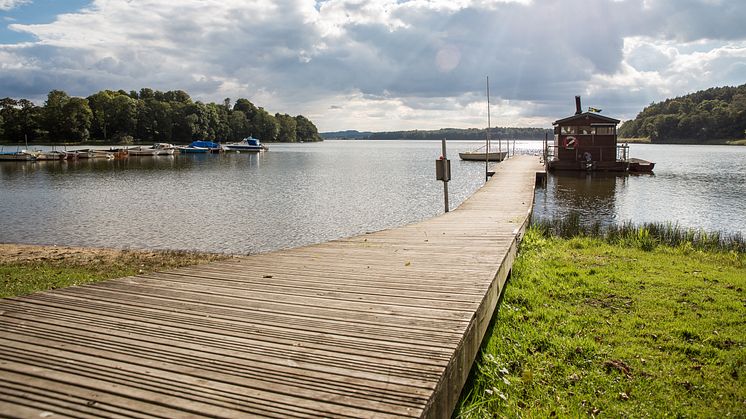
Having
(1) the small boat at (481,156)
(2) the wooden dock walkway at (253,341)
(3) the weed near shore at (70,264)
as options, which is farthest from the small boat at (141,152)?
(2) the wooden dock walkway at (253,341)

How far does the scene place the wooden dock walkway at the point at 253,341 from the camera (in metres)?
2.74

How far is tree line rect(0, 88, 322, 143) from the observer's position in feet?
335

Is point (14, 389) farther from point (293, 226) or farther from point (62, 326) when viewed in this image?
point (293, 226)

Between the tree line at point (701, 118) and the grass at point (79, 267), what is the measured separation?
134 m

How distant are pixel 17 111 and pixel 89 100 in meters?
14.9

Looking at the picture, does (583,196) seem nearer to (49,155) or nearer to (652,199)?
(652,199)

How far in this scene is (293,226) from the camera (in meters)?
19.8

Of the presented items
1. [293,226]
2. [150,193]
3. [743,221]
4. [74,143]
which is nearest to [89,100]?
[74,143]

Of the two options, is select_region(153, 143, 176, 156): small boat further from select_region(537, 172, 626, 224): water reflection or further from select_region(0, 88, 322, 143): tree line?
select_region(537, 172, 626, 224): water reflection

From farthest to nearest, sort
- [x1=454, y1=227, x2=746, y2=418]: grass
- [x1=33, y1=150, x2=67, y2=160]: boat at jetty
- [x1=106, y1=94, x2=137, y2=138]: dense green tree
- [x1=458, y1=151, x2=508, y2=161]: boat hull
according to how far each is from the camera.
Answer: [x1=106, y1=94, x2=137, y2=138]: dense green tree → [x1=33, y1=150, x2=67, y2=160]: boat at jetty → [x1=458, y1=151, x2=508, y2=161]: boat hull → [x1=454, y1=227, x2=746, y2=418]: grass

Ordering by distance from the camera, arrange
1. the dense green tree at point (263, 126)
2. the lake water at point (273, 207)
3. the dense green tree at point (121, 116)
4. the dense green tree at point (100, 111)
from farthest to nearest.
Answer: the dense green tree at point (263, 126), the dense green tree at point (121, 116), the dense green tree at point (100, 111), the lake water at point (273, 207)

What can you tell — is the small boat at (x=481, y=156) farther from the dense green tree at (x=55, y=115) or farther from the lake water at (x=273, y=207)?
the dense green tree at (x=55, y=115)

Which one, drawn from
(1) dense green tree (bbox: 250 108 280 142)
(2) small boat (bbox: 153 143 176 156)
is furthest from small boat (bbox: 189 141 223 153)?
(1) dense green tree (bbox: 250 108 280 142)

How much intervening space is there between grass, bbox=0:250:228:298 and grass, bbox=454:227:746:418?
Answer: 7709 millimetres
